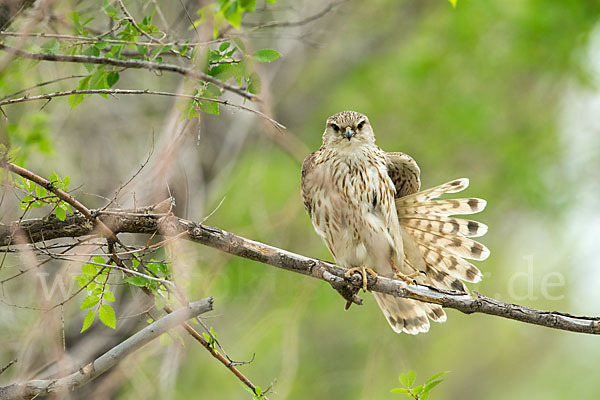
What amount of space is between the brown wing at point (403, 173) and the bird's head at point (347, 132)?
22 cm

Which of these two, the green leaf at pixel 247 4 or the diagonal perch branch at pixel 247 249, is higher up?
the green leaf at pixel 247 4

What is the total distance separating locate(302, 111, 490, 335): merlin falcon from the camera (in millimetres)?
4469

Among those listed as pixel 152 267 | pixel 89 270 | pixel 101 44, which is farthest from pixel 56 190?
pixel 101 44

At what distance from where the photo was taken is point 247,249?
321 cm

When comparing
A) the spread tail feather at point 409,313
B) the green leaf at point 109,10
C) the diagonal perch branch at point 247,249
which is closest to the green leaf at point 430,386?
the diagonal perch branch at point 247,249

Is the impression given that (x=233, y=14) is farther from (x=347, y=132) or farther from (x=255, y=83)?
(x=347, y=132)

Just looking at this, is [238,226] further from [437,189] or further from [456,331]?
[456,331]

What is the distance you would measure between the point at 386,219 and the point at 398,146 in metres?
5.63

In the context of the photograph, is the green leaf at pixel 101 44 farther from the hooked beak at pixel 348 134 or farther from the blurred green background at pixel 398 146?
the blurred green background at pixel 398 146

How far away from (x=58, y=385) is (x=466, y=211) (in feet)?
9.17

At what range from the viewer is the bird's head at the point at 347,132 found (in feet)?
15.0

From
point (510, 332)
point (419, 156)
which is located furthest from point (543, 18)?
point (510, 332)

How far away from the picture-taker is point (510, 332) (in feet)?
41.3

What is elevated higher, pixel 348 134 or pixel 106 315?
pixel 348 134
